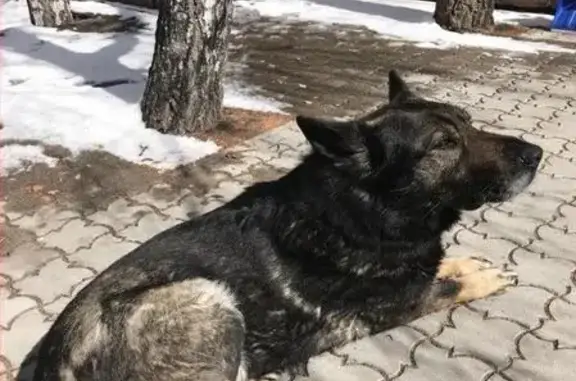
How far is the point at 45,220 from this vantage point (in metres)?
5.75

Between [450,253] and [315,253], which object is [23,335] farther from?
[450,253]


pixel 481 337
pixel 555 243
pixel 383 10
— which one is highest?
pixel 383 10

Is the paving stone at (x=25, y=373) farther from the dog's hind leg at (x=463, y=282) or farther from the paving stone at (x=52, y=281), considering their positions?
the dog's hind leg at (x=463, y=282)

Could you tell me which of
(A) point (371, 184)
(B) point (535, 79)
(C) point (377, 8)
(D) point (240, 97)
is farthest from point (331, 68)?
(A) point (371, 184)

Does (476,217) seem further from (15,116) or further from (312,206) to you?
(15,116)

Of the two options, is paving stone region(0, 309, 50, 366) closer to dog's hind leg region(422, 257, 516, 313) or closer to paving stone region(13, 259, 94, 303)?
paving stone region(13, 259, 94, 303)

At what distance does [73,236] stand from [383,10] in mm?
8822

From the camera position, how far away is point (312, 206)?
385cm

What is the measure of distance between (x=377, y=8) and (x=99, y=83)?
240 inches

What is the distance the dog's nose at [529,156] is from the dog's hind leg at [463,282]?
0.85 m

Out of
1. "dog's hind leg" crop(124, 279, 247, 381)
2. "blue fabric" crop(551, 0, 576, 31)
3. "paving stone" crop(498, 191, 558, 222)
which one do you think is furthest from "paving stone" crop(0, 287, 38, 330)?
"blue fabric" crop(551, 0, 576, 31)

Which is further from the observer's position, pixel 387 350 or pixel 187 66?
pixel 187 66

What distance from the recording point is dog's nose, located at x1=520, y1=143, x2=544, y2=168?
3.93 metres

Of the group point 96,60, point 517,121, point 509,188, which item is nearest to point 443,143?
point 509,188
